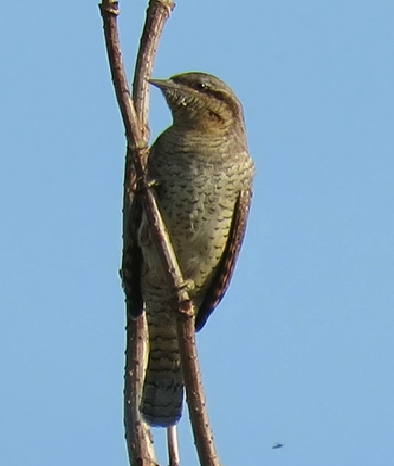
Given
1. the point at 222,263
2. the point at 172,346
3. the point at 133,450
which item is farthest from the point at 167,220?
the point at 133,450

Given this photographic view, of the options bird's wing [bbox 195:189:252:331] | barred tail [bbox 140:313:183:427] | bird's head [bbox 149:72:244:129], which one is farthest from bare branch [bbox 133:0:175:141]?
barred tail [bbox 140:313:183:427]

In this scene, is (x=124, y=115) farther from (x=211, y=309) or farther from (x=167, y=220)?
(x=211, y=309)

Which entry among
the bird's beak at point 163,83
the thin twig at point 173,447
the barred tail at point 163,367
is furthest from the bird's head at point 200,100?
the thin twig at point 173,447

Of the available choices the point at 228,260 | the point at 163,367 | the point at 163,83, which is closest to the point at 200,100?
the point at 163,83

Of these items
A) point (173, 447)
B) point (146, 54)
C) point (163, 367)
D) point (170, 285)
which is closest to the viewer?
point (170, 285)

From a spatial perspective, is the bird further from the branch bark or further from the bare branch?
the branch bark

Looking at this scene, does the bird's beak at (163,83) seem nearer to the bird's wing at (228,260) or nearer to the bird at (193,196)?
the bird at (193,196)

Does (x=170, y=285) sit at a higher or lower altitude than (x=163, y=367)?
lower

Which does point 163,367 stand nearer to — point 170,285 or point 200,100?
point 200,100
